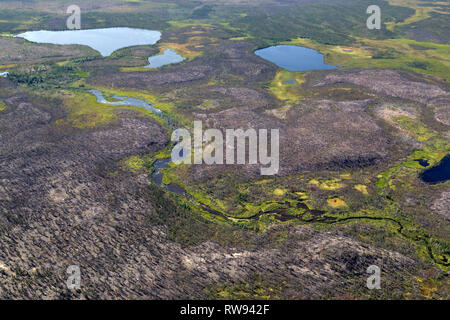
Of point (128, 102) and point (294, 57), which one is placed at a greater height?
point (294, 57)

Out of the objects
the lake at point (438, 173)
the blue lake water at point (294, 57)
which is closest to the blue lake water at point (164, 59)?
the blue lake water at point (294, 57)

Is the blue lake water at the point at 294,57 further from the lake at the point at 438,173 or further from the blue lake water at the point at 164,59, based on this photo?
the lake at the point at 438,173

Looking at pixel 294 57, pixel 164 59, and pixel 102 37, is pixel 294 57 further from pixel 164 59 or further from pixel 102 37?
pixel 102 37

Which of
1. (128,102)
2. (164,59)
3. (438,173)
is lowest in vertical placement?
(438,173)

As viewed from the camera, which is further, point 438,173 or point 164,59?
point 164,59

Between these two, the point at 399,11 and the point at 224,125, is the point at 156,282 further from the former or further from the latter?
the point at 399,11

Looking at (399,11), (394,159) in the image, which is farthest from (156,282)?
(399,11)

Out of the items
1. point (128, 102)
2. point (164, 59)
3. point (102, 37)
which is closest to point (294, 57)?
point (164, 59)
